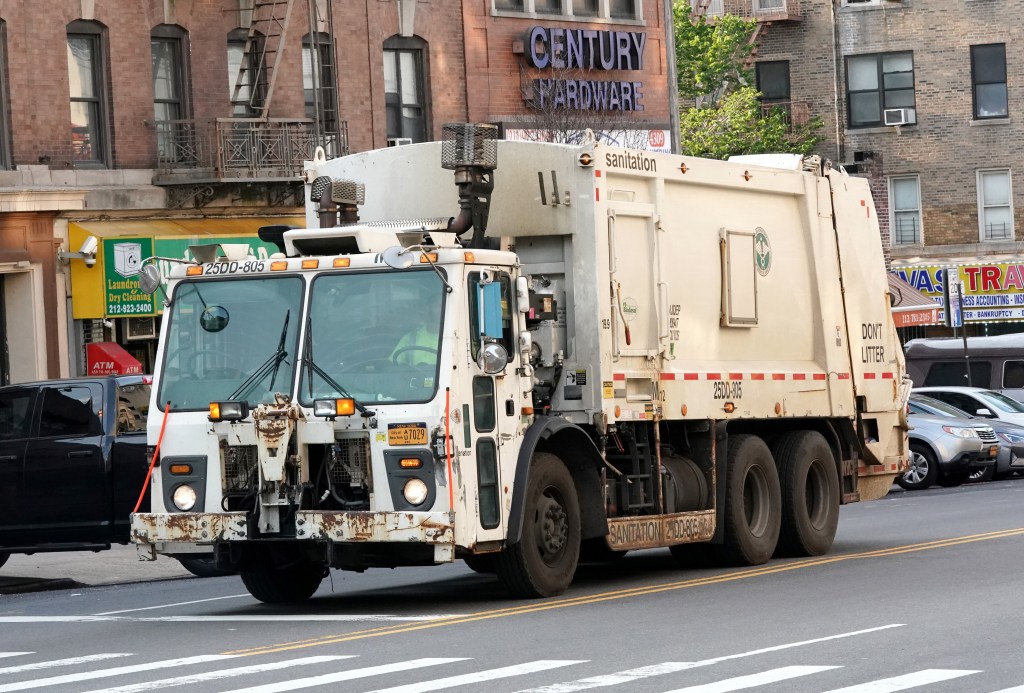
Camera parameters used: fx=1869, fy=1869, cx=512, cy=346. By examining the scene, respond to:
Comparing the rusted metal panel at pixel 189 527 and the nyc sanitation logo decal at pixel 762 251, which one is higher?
the nyc sanitation logo decal at pixel 762 251

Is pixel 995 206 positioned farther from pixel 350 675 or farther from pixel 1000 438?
pixel 350 675

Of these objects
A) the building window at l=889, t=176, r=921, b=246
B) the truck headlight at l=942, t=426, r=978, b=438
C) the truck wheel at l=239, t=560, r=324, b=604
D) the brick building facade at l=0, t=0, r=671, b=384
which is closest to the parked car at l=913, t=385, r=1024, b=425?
the truck headlight at l=942, t=426, r=978, b=438

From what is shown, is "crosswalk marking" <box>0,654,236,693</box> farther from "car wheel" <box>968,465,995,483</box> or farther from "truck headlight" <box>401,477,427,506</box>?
"car wheel" <box>968,465,995,483</box>

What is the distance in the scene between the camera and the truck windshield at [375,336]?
12570mm

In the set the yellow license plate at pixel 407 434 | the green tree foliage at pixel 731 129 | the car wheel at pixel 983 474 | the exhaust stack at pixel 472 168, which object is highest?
the green tree foliage at pixel 731 129

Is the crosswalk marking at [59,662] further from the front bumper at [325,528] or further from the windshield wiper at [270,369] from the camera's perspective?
the windshield wiper at [270,369]

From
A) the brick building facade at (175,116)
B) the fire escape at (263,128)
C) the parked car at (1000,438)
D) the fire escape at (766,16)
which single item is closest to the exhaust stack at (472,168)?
the brick building facade at (175,116)

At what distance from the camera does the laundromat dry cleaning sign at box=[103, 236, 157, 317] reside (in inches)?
1112

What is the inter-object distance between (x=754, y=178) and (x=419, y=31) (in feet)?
55.8

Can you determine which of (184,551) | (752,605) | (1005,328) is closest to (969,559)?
(752,605)

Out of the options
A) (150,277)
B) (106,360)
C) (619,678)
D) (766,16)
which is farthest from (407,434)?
(766,16)

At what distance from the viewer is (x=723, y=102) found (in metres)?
49.4

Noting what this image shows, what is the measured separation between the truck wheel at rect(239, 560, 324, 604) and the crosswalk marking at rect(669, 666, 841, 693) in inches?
211

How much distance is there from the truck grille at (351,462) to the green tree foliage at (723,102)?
36.0 metres
